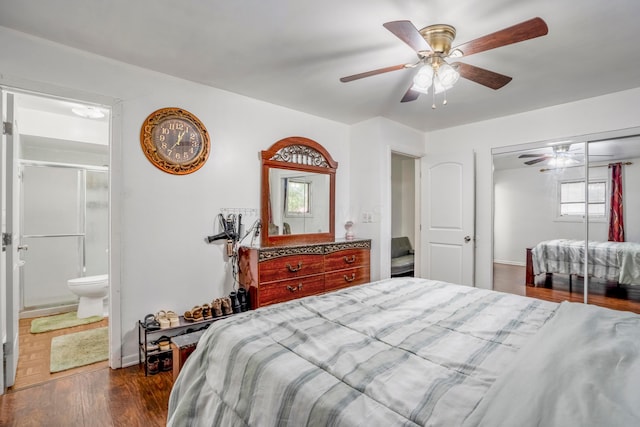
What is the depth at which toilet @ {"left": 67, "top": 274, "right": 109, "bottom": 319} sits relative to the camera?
3.48 m

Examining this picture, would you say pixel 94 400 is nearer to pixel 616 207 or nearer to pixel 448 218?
A: pixel 448 218

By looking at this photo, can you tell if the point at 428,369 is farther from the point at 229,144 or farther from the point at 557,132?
the point at 557,132

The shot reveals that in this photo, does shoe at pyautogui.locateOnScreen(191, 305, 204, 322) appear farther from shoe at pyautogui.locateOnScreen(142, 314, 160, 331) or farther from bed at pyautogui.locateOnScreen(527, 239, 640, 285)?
bed at pyautogui.locateOnScreen(527, 239, 640, 285)

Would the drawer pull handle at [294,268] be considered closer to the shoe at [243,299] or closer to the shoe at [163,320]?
the shoe at [243,299]

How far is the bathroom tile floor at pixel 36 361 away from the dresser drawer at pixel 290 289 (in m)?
1.36

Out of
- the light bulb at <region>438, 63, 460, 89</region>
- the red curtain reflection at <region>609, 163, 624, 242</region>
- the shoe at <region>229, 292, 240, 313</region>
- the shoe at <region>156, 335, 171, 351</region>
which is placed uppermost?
the light bulb at <region>438, 63, 460, 89</region>

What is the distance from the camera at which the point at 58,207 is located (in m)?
3.95

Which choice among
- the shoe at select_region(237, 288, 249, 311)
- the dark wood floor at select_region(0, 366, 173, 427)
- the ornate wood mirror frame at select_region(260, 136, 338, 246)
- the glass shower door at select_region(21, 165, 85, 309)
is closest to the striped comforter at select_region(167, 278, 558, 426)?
the dark wood floor at select_region(0, 366, 173, 427)

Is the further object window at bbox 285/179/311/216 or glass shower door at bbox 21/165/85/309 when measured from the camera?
glass shower door at bbox 21/165/85/309

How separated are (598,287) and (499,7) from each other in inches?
119

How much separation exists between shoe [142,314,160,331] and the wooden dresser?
76 centimetres

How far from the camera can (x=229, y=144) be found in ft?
9.80

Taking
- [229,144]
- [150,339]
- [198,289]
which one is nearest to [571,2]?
[229,144]

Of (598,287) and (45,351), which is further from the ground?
(598,287)
